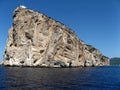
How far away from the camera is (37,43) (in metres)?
165

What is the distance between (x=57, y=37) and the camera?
171 meters

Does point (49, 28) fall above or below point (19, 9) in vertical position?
below

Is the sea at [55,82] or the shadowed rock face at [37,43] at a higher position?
the shadowed rock face at [37,43]

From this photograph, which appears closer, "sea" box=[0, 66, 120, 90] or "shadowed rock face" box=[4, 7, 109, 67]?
"sea" box=[0, 66, 120, 90]

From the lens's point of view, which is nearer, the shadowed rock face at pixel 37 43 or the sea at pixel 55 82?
the sea at pixel 55 82

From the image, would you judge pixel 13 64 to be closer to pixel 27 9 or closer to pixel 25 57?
pixel 25 57

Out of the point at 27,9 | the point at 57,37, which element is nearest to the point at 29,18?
the point at 27,9

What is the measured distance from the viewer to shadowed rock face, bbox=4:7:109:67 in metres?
164

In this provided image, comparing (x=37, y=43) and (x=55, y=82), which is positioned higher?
(x=37, y=43)

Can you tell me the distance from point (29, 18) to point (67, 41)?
1077 inches

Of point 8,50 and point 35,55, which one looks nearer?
point 35,55

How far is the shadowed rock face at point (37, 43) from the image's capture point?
164m

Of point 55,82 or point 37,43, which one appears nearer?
point 55,82

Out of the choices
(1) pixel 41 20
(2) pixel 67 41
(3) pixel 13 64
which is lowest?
(3) pixel 13 64
